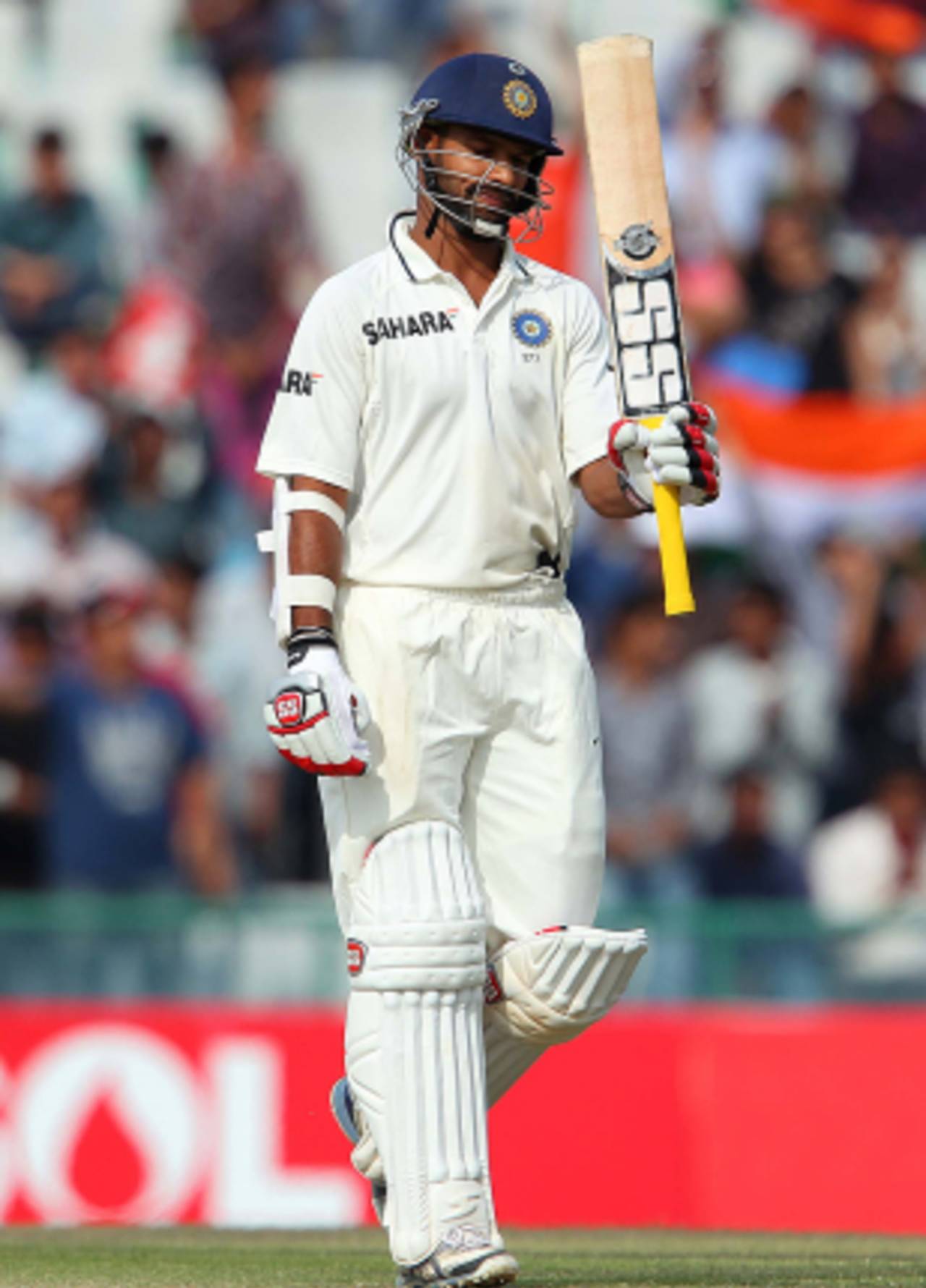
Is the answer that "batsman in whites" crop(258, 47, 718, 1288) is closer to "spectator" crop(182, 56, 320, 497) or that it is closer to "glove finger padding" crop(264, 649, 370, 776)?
"glove finger padding" crop(264, 649, 370, 776)

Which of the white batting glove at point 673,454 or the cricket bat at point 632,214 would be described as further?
the cricket bat at point 632,214

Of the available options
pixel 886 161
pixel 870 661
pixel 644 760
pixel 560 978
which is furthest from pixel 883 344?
pixel 560 978

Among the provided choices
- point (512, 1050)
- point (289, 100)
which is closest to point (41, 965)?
point (512, 1050)

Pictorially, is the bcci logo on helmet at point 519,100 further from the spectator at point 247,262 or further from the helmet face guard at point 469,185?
the spectator at point 247,262

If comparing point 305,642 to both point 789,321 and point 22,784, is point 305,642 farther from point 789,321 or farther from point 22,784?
point 789,321

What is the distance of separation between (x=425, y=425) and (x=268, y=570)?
5.57m

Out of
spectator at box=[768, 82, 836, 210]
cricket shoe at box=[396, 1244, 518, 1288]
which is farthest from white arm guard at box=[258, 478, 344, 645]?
spectator at box=[768, 82, 836, 210]

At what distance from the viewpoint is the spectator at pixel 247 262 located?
431 inches

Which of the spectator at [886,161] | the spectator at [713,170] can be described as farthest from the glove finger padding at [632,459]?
the spectator at [886,161]

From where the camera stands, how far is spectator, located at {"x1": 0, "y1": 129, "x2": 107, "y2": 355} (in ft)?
36.8

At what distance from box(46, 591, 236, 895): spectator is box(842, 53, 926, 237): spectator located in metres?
4.28

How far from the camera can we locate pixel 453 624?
4508mm

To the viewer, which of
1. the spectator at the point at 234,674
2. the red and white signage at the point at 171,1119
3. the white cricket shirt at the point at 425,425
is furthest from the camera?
the spectator at the point at 234,674

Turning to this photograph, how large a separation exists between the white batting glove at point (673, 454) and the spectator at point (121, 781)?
4.84 metres
